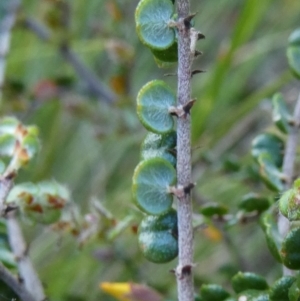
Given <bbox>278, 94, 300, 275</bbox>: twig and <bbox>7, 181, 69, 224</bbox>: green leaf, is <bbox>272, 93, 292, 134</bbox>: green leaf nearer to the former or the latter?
<bbox>278, 94, 300, 275</bbox>: twig

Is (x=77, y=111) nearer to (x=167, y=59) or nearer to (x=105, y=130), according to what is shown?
(x=105, y=130)

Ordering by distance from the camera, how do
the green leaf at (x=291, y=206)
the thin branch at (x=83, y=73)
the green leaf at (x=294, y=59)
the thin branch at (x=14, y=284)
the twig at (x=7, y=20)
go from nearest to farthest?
the green leaf at (x=291, y=206) < the thin branch at (x=14, y=284) < the green leaf at (x=294, y=59) < the twig at (x=7, y=20) < the thin branch at (x=83, y=73)

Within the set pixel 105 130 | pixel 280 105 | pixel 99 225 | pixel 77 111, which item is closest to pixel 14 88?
pixel 77 111

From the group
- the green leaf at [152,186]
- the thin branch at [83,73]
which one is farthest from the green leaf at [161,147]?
the thin branch at [83,73]

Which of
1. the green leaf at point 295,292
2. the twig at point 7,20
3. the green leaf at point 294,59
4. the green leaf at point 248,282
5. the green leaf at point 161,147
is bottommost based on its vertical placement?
the green leaf at point 295,292

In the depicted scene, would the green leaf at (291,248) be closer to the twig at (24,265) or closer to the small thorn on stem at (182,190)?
the small thorn on stem at (182,190)

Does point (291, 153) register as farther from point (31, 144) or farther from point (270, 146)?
point (31, 144)

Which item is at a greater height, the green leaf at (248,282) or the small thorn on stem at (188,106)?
the small thorn on stem at (188,106)
